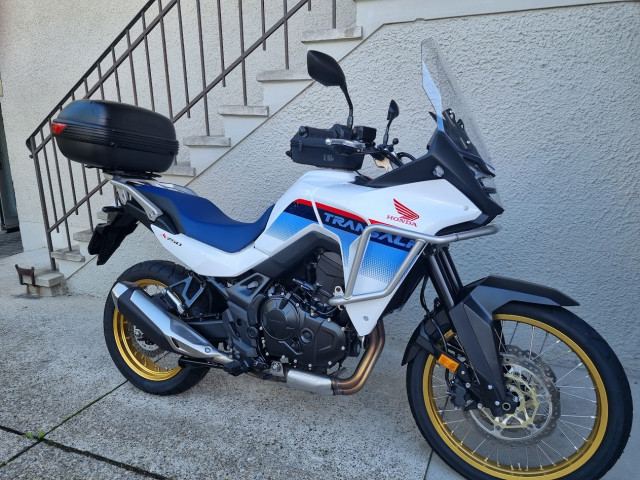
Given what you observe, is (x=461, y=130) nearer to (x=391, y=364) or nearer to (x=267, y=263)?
(x=267, y=263)

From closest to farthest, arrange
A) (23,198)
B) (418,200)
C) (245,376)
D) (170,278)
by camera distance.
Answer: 1. (418,200)
2. (170,278)
3. (245,376)
4. (23,198)

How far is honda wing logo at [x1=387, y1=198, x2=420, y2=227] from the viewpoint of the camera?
68.0 inches

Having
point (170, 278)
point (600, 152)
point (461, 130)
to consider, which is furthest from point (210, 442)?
point (600, 152)

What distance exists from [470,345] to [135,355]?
74.3 inches

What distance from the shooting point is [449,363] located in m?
1.85

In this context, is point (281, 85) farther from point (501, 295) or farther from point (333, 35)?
point (501, 295)

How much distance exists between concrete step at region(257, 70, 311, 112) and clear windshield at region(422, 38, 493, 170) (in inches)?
46.5

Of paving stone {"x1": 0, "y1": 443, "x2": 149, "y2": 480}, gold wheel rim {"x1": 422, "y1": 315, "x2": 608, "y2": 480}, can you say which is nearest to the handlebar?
gold wheel rim {"x1": 422, "y1": 315, "x2": 608, "y2": 480}

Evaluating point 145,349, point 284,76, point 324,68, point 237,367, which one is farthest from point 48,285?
point 324,68

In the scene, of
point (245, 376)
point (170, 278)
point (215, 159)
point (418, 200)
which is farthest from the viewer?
point (215, 159)

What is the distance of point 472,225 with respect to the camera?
1.73 metres

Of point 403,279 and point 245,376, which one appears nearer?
point 403,279

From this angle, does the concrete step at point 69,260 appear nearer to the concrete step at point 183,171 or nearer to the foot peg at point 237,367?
the concrete step at point 183,171

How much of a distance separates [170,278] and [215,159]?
3.70 ft
